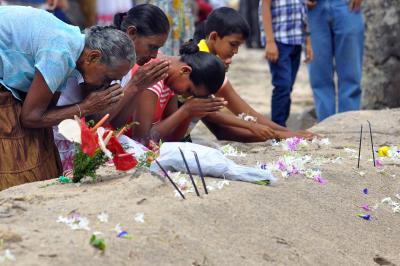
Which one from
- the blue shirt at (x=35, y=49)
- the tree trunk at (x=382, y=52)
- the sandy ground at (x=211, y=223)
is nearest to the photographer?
the sandy ground at (x=211, y=223)

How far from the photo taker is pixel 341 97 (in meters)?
7.74

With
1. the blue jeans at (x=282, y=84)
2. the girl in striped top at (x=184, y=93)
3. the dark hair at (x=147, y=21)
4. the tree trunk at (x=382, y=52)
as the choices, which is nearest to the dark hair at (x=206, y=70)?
the girl in striped top at (x=184, y=93)

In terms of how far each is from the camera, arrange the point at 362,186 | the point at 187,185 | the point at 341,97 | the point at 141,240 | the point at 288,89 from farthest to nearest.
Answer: the point at 341,97
the point at 288,89
the point at 362,186
the point at 187,185
the point at 141,240

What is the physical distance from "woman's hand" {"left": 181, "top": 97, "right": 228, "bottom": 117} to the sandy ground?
2.57 ft

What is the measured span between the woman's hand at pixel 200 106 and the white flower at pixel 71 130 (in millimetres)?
1339

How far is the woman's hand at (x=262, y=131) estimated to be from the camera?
20.3 ft

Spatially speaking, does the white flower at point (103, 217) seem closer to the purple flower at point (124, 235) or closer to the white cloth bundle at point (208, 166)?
the purple flower at point (124, 235)

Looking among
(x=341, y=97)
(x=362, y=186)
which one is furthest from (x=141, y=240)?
(x=341, y=97)

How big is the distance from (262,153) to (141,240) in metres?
2.26

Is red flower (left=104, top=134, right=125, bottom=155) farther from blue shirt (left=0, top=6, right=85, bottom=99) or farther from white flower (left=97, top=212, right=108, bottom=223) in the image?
white flower (left=97, top=212, right=108, bottom=223)

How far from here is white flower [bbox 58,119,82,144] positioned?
4.17 m

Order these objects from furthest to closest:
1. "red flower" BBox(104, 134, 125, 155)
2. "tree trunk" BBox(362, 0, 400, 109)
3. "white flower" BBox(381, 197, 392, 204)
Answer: "tree trunk" BBox(362, 0, 400, 109)
"white flower" BBox(381, 197, 392, 204)
"red flower" BBox(104, 134, 125, 155)

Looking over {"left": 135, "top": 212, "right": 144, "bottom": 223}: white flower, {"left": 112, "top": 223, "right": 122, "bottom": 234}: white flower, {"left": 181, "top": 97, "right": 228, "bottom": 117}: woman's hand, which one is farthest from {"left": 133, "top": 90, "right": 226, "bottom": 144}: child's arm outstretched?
{"left": 112, "top": 223, "right": 122, "bottom": 234}: white flower

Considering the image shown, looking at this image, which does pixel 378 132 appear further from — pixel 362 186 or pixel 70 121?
pixel 70 121
